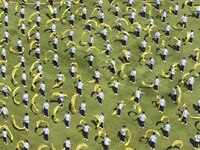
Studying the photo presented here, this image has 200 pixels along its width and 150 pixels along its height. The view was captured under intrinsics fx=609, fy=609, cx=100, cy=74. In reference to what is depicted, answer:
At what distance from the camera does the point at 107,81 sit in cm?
6178

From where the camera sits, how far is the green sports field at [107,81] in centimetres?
5575

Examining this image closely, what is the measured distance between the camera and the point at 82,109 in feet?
188

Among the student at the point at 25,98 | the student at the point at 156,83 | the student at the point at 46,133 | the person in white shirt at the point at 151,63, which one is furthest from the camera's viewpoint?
the person in white shirt at the point at 151,63

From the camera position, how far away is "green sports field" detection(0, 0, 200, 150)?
55750mm

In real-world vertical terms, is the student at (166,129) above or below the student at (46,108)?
below

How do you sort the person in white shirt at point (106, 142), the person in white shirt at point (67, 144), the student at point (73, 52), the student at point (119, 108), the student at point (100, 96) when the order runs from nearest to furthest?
the person in white shirt at point (67, 144), the person in white shirt at point (106, 142), the student at point (119, 108), the student at point (100, 96), the student at point (73, 52)

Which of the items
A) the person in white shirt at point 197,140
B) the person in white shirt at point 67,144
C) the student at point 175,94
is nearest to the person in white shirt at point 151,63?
the student at point 175,94

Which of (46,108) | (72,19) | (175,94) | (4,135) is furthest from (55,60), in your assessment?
(175,94)

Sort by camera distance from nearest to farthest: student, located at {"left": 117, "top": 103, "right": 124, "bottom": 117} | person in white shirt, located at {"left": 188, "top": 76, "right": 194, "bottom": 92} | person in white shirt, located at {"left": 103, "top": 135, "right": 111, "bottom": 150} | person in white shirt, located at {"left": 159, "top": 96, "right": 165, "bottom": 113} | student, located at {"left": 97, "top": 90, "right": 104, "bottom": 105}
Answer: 1. person in white shirt, located at {"left": 103, "top": 135, "right": 111, "bottom": 150}
2. student, located at {"left": 117, "top": 103, "right": 124, "bottom": 117}
3. person in white shirt, located at {"left": 159, "top": 96, "right": 165, "bottom": 113}
4. student, located at {"left": 97, "top": 90, "right": 104, "bottom": 105}
5. person in white shirt, located at {"left": 188, "top": 76, "right": 194, "bottom": 92}

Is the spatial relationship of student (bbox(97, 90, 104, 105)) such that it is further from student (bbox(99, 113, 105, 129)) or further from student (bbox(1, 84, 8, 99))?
student (bbox(1, 84, 8, 99))

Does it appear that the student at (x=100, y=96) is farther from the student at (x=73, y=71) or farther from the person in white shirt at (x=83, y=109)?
the student at (x=73, y=71)

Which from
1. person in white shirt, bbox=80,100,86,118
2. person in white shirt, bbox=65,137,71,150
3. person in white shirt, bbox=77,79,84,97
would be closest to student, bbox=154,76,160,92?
person in white shirt, bbox=77,79,84,97

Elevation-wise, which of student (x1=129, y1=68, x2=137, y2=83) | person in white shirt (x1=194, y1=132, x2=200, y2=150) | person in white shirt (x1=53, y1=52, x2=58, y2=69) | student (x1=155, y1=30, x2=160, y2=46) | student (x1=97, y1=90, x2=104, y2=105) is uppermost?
student (x1=155, y1=30, x2=160, y2=46)

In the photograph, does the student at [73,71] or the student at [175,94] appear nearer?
the student at [175,94]
